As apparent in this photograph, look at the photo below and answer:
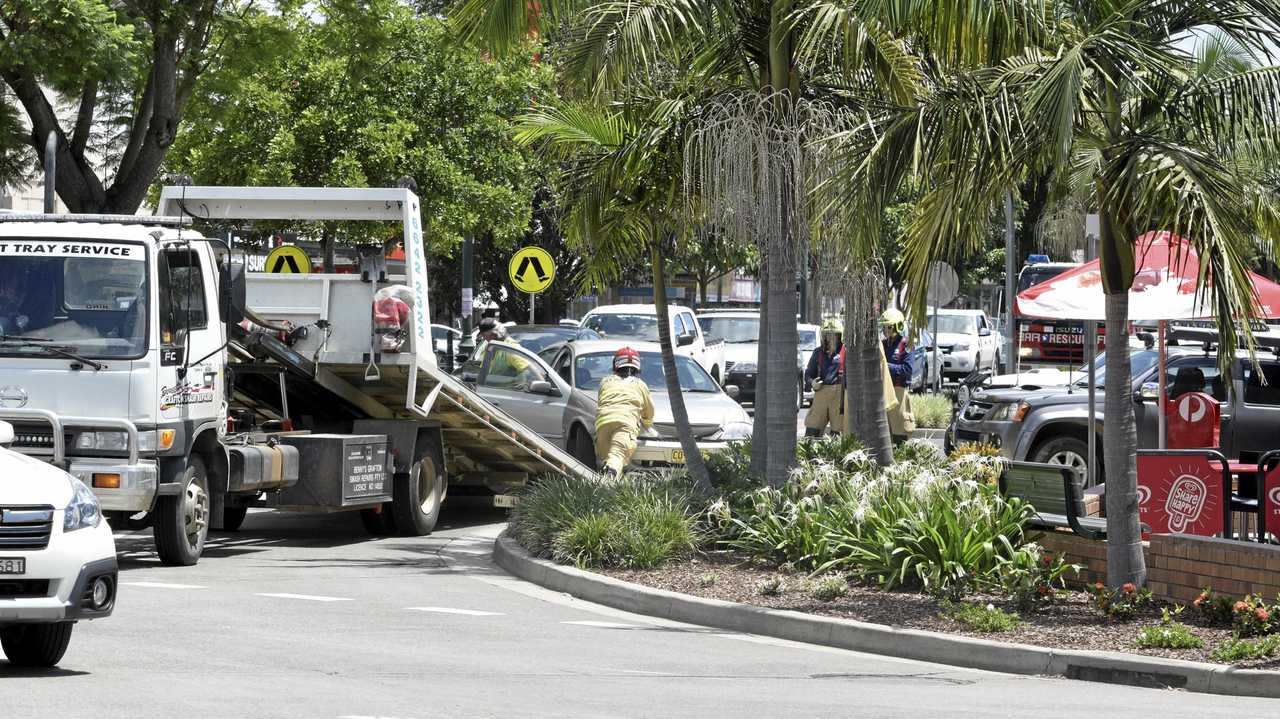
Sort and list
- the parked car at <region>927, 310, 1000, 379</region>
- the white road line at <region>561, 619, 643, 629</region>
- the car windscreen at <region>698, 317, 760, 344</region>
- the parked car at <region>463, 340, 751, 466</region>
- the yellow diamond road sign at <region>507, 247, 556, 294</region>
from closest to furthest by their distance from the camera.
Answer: the white road line at <region>561, 619, 643, 629</region> → the parked car at <region>463, 340, 751, 466</region> → the yellow diamond road sign at <region>507, 247, 556, 294</region> → the car windscreen at <region>698, 317, 760, 344</region> → the parked car at <region>927, 310, 1000, 379</region>

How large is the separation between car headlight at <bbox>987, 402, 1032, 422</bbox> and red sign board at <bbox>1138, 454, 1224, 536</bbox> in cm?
651

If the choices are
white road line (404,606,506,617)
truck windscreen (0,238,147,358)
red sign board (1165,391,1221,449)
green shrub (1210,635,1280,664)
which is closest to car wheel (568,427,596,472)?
red sign board (1165,391,1221,449)

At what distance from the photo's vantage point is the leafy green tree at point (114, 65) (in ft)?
69.1

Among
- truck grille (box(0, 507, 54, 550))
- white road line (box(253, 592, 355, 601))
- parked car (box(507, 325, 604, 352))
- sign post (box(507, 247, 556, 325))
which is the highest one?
sign post (box(507, 247, 556, 325))

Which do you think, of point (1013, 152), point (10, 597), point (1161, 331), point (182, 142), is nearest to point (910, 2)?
point (1013, 152)

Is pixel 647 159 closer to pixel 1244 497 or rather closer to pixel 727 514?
pixel 727 514

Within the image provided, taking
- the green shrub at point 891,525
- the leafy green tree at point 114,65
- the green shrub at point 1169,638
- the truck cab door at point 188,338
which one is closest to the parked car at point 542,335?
the leafy green tree at point 114,65

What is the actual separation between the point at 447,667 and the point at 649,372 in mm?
11644

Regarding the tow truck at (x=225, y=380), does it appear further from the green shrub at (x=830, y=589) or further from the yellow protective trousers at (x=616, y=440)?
the green shrub at (x=830, y=589)

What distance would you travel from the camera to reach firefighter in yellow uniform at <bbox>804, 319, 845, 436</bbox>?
Answer: 1967 centimetres

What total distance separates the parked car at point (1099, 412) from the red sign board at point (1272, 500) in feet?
19.8

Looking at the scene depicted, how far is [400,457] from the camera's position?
1538cm

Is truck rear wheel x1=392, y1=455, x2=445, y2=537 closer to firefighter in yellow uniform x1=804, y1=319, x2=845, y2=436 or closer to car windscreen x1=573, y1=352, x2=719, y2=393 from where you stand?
car windscreen x1=573, y1=352, x2=719, y2=393

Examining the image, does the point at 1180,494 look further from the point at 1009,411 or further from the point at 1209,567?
the point at 1009,411
